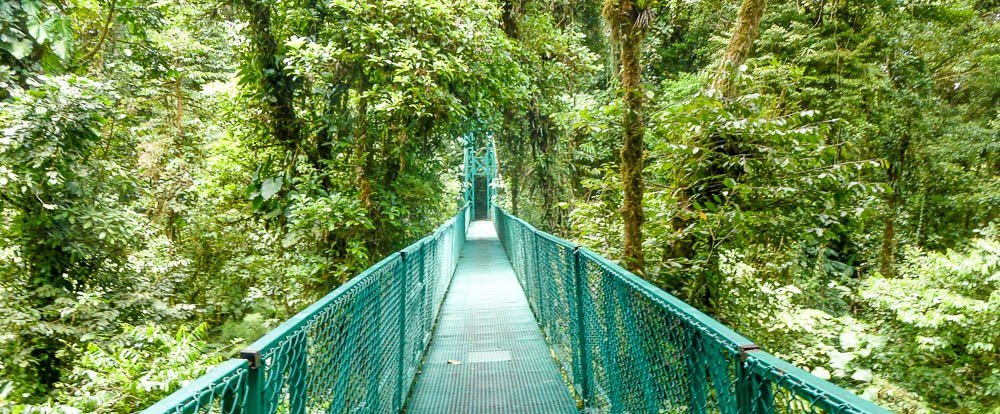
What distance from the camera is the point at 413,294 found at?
3.90 metres

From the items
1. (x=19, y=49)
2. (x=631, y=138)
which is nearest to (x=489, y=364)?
(x=631, y=138)

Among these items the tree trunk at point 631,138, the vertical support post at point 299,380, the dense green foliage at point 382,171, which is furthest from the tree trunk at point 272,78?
the vertical support post at point 299,380

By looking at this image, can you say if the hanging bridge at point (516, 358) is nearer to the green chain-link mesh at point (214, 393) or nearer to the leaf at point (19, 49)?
the green chain-link mesh at point (214, 393)

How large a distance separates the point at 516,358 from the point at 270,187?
2.85 meters

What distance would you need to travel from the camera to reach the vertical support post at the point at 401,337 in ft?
10.5

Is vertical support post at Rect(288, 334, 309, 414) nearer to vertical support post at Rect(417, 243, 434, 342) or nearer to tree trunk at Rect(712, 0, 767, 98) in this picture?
vertical support post at Rect(417, 243, 434, 342)

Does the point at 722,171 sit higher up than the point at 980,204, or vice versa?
the point at 722,171

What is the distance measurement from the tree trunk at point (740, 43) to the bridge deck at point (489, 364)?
2.22 meters

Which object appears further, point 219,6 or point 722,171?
point 219,6

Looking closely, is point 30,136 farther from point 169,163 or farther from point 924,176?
point 924,176

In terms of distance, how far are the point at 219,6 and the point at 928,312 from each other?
7433 millimetres

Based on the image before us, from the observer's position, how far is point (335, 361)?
1.84m

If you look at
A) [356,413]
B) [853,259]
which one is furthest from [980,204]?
[356,413]

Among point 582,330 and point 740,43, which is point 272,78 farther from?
point 740,43
